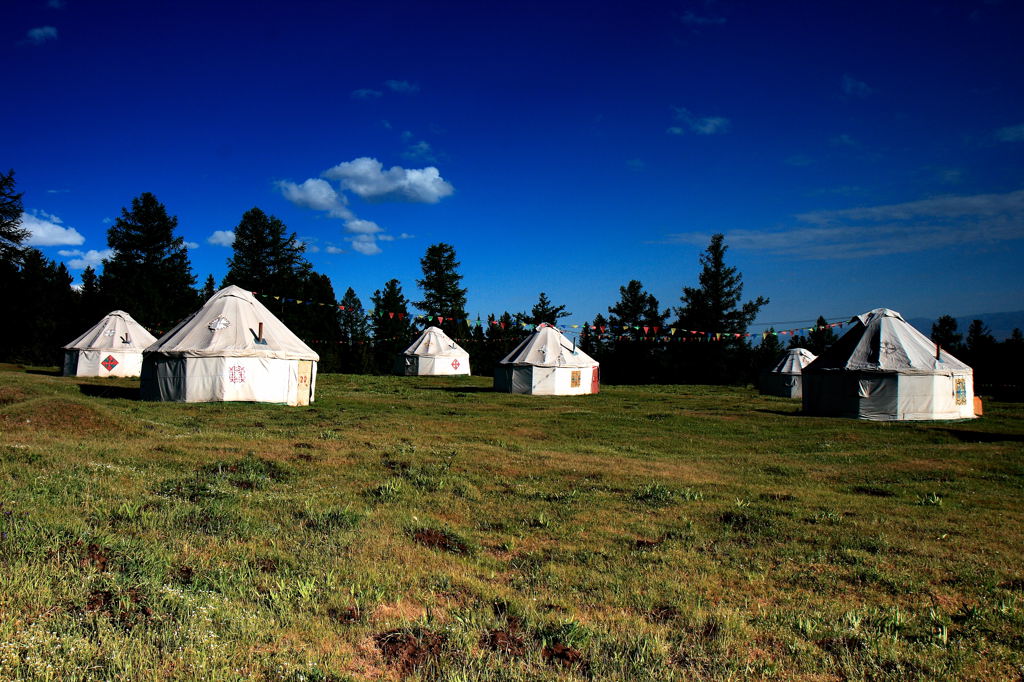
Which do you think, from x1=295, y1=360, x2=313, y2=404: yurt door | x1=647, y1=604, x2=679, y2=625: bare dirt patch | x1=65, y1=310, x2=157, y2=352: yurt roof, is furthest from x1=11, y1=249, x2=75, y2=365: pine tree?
x1=647, y1=604, x2=679, y2=625: bare dirt patch

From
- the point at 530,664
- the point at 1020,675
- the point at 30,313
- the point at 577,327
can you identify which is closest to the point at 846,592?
the point at 1020,675

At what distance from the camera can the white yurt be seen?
141 feet

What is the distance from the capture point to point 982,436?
1955 cm

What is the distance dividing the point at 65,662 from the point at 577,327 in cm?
3425

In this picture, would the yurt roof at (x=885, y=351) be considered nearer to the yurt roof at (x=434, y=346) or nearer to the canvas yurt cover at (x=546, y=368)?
the canvas yurt cover at (x=546, y=368)

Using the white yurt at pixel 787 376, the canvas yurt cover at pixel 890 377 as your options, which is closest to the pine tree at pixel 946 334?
the white yurt at pixel 787 376

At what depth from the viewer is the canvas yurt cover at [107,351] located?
38.7m

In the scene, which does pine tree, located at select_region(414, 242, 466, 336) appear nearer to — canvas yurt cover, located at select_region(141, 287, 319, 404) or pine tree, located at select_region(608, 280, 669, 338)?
pine tree, located at select_region(608, 280, 669, 338)

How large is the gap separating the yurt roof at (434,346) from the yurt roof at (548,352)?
19.8m

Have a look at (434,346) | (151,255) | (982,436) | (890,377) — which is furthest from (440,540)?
(151,255)

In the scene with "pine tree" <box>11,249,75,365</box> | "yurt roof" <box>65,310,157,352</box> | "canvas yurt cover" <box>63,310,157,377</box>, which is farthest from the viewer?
"pine tree" <box>11,249,75,365</box>

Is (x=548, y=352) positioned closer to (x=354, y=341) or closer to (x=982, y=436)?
(x=982, y=436)

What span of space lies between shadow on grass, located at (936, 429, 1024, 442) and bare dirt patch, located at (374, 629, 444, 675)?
20.9 metres

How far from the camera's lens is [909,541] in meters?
7.72
